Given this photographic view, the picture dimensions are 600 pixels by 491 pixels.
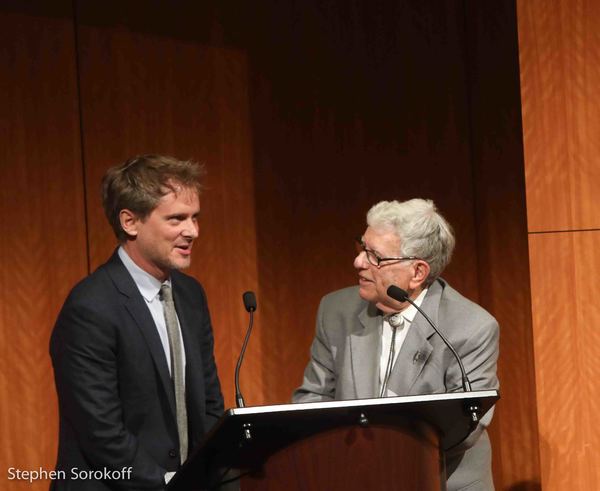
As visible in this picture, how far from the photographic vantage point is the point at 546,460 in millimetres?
3410

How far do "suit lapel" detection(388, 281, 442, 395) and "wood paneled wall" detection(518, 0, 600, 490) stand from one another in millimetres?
441

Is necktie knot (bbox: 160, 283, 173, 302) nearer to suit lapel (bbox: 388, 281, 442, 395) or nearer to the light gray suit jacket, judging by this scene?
the light gray suit jacket

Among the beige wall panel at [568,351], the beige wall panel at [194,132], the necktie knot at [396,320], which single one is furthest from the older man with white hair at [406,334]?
the beige wall panel at [194,132]

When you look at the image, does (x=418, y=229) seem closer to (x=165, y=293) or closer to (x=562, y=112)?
(x=562, y=112)

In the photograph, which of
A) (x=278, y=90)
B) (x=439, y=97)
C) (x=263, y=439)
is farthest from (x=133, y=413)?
(x=439, y=97)

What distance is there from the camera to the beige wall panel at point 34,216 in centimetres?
436

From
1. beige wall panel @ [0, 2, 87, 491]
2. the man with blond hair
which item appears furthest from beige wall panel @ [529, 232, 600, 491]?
beige wall panel @ [0, 2, 87, 491]

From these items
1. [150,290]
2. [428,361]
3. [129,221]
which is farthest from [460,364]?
[129,221]

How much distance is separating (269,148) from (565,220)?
196 cm

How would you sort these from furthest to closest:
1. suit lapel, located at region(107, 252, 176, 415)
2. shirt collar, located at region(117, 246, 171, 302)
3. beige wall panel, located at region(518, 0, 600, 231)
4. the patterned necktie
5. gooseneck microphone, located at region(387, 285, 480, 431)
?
beige wall panel, located at region(518, 0, 600, 231) < the patterned necktie < shirt collar, located at region(117, 246, 171, 302) < suit lapel, located at region(107, 252, 176, 415) < gooseneck microphone, located at region(387, 285, 480, 431)

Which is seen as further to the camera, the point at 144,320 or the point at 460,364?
the point at 144,320

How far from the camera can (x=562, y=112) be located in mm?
3334

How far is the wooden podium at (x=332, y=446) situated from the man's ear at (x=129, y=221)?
849 mm

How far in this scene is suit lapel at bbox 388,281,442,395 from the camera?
3152 millimetres
